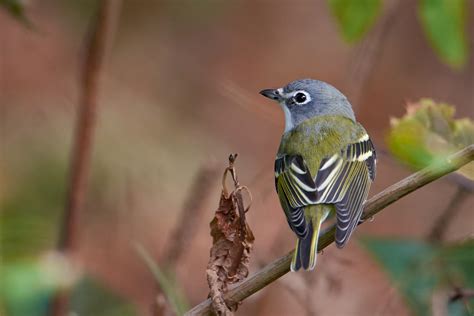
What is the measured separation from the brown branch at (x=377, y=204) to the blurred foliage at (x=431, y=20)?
87 centimetres

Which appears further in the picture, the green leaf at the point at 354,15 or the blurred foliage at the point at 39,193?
the blurred foliage at the point at 39,193

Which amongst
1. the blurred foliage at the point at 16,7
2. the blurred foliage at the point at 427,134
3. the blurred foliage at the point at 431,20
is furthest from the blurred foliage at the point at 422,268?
the blurred foliage at the point at 16,7

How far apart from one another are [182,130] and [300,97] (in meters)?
2.92

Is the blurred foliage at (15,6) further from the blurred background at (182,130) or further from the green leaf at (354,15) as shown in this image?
the green leaf at (354,15)

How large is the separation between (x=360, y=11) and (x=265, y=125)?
15.9 ft

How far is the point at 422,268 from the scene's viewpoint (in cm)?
344

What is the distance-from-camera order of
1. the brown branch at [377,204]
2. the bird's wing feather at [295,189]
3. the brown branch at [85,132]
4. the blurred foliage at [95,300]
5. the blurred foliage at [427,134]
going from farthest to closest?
the blurred foliage at [95,300]
the brown branch at [85,132]
the bird's wing feather at [295,189]
the blurred foliage at [427,134]
the brown branch at [377,204]

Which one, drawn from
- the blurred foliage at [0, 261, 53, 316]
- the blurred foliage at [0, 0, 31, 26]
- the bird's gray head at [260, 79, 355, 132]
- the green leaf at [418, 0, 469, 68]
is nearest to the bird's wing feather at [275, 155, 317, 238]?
the bird's gray head at [260, 79, 355, 132]

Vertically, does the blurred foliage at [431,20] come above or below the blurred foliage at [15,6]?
below

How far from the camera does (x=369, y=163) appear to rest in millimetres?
3750

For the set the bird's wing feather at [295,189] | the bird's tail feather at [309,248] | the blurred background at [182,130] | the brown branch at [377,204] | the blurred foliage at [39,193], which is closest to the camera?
the brown branch at [377,204]

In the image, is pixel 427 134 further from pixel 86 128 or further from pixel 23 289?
pixel 23 289

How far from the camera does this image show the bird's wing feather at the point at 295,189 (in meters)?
3.19

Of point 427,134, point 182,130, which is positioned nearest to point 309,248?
point 427,134
